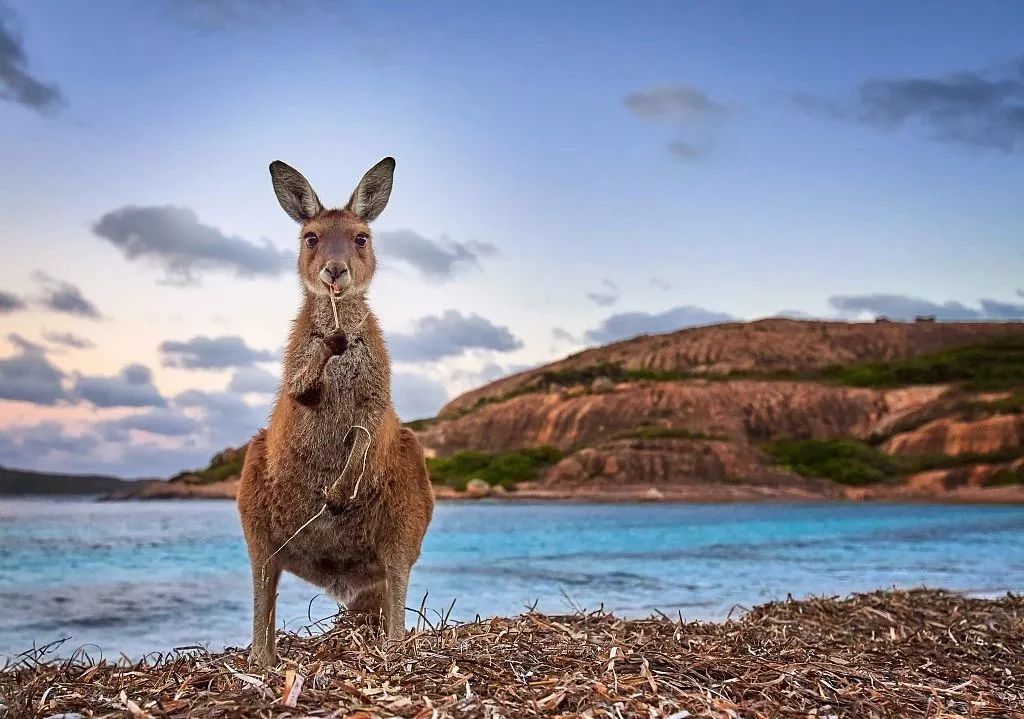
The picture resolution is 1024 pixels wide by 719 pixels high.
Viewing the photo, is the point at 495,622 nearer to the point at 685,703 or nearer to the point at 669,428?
the point at 685,703

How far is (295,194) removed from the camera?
5387 millimetres

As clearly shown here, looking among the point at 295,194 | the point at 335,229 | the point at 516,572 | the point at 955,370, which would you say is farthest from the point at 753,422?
the point at 335,229

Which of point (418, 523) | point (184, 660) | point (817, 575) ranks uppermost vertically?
point (418, 523)

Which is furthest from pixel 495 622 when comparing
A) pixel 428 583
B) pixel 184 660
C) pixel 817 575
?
pixel 817 575

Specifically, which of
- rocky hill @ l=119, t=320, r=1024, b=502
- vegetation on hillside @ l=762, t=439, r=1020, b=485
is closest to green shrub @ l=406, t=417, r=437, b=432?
rocky hill @ l=119, t=320, r=1024, b=502

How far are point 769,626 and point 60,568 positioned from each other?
2131 cm

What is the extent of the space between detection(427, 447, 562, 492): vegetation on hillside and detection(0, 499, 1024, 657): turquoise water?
30.6m

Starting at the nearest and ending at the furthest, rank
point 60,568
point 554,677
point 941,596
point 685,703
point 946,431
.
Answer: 1. point 685,703
2. point 554,677
3. point 941,596
4. point 60,568
5. point 946,431

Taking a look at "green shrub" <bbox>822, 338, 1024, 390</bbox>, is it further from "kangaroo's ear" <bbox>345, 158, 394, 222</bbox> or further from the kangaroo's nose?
the kangaroo's nose

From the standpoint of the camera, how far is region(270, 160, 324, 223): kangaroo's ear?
532 centimetres

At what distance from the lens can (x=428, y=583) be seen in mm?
19703

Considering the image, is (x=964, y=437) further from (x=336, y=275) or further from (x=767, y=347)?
(x=336, y=275)

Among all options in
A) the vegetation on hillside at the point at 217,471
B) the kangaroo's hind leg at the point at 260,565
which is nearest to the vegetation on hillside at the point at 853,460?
the vegetation on hillside at the point at 217,471

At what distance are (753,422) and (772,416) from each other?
1902 millimetres
